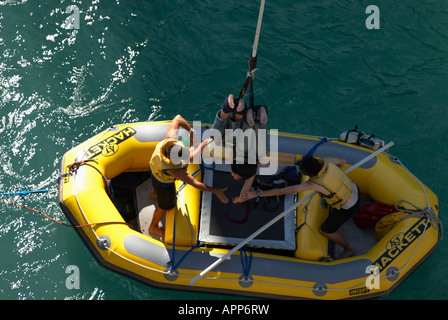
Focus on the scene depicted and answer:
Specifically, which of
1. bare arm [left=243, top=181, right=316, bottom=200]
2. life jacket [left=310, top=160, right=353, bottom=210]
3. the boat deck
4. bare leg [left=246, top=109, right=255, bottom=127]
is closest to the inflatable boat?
the boat deck

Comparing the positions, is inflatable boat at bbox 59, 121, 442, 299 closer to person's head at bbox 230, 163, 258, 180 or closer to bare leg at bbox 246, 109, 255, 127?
person's head at bbox 230, 163, 258, 180

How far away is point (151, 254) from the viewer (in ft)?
12.3

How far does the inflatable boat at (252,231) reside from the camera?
3689 mm

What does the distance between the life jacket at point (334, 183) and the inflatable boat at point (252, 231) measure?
29 cm

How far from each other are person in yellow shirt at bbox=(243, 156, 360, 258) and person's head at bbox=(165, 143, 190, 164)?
0.65 m

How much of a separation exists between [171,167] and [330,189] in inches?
49.7

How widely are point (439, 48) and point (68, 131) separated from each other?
195 inches

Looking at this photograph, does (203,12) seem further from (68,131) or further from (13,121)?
(13,121)

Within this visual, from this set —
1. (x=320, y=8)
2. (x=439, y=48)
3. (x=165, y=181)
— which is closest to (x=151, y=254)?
(x=165, y=181)

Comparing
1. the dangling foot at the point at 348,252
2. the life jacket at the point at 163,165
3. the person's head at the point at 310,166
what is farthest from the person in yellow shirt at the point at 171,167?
the dangling foot at the point at 348,252

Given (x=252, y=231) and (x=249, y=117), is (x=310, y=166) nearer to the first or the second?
(x=249, y=117)

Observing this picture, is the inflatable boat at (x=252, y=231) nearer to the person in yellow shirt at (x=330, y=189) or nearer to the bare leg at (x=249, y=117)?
the person in yellow shirt at (x=330, y=189)

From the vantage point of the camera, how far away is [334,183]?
3363 millimetres

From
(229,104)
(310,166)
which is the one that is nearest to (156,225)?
(229,104)
